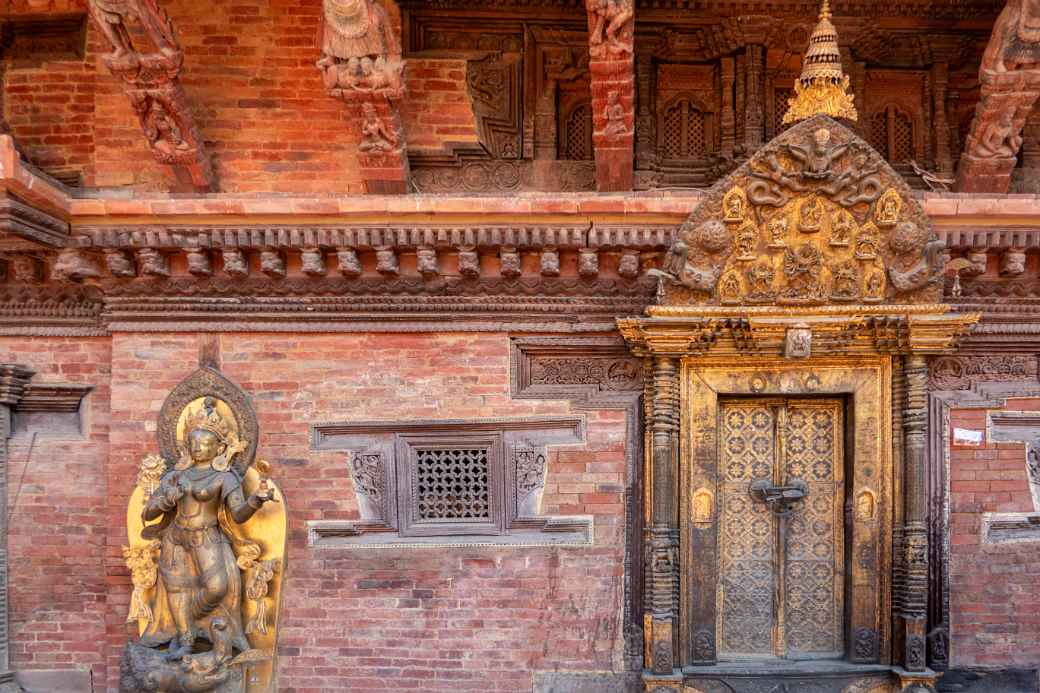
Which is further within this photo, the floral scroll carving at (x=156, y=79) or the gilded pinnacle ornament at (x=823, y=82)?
the gilded pinnacle ornament at (x=823, y=82)

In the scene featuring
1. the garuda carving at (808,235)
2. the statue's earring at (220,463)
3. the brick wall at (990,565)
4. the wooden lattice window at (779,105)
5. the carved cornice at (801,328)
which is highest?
the wooden lattice window at (779,105)

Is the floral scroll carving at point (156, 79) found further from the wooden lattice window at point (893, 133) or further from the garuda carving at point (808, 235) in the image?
the wooden lattice window at point (893, 133)

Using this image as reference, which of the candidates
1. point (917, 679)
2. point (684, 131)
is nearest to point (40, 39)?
point (684, 131)

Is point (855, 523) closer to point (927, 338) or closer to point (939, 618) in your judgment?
point (939, 618)

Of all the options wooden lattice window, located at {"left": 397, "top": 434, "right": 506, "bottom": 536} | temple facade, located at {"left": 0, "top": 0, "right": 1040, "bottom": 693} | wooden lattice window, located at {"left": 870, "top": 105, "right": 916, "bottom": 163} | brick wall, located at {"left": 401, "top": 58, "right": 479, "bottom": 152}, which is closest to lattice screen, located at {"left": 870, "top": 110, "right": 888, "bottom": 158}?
wooden lattice window, located at {"left": 870, "top": 105, "right": 916, "bottom": 163}

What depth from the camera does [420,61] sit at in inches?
178

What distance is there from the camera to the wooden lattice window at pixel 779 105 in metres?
4.75

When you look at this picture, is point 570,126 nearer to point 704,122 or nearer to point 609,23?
point 704,122

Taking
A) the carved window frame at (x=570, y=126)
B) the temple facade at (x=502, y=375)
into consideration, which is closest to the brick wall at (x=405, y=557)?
the temple facade at (x=502, y=375)

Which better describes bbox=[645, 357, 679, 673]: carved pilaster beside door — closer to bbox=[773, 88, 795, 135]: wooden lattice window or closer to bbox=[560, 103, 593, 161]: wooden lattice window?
bbox=[560, 103, 593, 161]: wooden lattice window

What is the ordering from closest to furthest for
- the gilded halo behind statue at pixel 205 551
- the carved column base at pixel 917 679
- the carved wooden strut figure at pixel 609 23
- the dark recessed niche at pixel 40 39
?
the carved wooden strut figure at pixel 609 23 < the gilded halo behind statue at pixel 205 551 < the carved column base at pixel 917 679 < the dark recessed niche at pixel 40 39

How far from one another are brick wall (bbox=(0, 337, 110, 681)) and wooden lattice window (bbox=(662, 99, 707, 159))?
3.89m

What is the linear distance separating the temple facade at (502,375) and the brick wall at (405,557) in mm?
19

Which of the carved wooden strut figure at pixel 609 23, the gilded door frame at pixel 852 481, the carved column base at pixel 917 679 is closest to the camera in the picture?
the carved wooden strut figure at pixel 609 23
